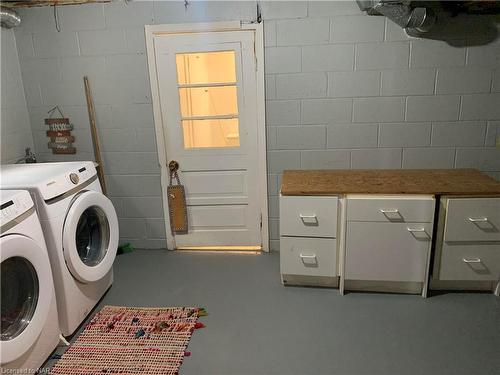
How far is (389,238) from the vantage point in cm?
Answer: 238

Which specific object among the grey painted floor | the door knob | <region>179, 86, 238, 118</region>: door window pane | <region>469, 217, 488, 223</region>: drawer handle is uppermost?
<region>179, 86, 238, 118</region>: door window pane

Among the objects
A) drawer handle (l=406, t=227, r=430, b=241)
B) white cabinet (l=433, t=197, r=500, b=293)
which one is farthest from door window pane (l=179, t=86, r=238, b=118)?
white cabinet (l=433, t=197, r=500, b=293)

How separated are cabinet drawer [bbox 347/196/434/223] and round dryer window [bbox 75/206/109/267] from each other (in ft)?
5.47

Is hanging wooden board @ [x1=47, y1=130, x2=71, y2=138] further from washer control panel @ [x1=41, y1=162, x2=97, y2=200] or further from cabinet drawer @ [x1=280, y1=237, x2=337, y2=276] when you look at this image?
cabinet drawer @ [x1=280, y1=237, x2=337, y2=276]

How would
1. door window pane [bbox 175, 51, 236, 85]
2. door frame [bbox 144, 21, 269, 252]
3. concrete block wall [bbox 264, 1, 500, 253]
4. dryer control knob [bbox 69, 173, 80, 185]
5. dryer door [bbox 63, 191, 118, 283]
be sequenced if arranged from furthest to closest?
door window pane [bbox 175, 51, 236, 85]
door frame [bbox 144, 21, 269, 252]
concrete block wall [bbox 264, 1, 500, 253]
dryer control knob [bbox 69, 173, 80, 185]
dryer door [bbox 63, 191, 118, 283]

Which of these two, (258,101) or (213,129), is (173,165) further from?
(258,101)

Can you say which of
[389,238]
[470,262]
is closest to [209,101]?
[389,238]

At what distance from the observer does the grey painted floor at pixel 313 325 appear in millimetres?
1924

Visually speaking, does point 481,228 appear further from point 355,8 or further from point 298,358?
→ point 355,8

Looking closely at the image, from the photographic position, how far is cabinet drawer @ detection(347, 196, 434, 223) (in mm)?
2305

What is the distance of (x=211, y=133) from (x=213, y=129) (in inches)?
1.6

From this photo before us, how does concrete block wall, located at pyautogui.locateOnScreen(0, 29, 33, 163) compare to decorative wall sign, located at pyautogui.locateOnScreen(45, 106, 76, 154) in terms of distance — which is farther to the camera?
decorative wall sign, located at pyautogui.locateOnScreen(45, 106, 76, 154)

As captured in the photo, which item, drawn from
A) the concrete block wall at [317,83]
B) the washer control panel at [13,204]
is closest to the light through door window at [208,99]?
the concrete block wall at [317,83]

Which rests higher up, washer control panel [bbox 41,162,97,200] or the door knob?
washer control panel [bbox 41,162,97,200]
